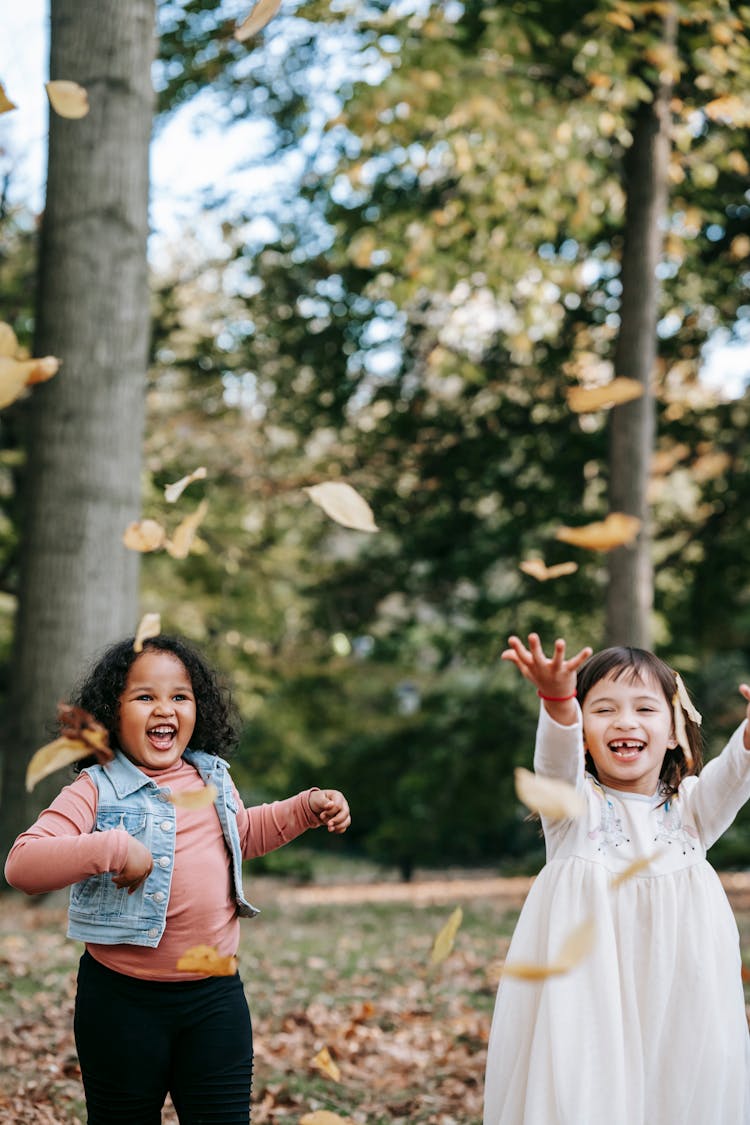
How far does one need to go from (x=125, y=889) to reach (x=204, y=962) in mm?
224

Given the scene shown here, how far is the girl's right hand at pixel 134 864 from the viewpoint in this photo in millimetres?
2443

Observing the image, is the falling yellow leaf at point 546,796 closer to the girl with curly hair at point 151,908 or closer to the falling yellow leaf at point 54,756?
the girl with curly hair at point 151,908

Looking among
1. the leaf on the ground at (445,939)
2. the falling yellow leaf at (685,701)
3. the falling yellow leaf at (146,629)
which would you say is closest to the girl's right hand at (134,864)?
the falling yellow leaf at (146,629)

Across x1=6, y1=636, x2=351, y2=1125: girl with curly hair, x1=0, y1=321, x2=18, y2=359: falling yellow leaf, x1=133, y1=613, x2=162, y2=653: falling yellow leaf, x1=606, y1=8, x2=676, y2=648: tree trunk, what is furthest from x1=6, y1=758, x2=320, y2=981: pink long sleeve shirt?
x1=606, y1=8, x2=676, y2=648: tree trunk

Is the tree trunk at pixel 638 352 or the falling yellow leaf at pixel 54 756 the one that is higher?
the tree trunk at pixel 638 352

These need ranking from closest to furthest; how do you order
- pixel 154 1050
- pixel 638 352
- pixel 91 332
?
pixel 154 1050 → pixel 91 332 → pixel 638 352

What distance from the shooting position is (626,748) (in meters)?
2.91

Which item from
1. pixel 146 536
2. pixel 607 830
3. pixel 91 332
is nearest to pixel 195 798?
pixel 607 830

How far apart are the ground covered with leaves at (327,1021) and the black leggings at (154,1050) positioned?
54 cm

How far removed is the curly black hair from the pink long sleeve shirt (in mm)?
127

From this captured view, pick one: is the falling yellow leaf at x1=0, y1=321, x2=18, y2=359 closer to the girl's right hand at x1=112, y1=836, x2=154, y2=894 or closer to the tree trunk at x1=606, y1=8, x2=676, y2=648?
the girl's right hand at x1=112, y1=836, x2=154, y2=894

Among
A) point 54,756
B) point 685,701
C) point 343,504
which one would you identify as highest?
point 343,504

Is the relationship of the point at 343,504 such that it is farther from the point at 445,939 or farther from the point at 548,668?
the point at 445,939

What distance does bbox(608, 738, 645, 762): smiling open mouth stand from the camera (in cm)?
288
